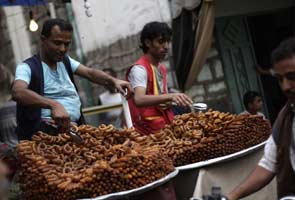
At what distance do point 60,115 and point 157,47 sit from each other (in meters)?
1.28

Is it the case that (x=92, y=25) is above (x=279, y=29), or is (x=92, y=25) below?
above

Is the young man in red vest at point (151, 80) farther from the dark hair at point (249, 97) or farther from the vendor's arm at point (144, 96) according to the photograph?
the dark hair at point (249, 97)

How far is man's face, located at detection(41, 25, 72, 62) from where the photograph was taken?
4086 millimetres

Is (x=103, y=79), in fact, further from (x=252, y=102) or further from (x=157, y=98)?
(x=252, y=102)

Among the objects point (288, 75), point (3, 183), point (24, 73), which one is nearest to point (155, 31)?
point (24, 73)

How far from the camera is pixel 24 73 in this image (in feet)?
13.3

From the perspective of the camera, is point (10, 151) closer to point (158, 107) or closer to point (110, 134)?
point (110, 134)

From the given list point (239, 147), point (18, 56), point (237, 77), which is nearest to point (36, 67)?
point (239, 147)

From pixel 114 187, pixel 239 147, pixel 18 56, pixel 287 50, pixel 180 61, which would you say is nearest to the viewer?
pixel 287 50

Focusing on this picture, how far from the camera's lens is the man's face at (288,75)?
8.95ft

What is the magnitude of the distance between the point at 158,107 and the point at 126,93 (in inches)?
17.4

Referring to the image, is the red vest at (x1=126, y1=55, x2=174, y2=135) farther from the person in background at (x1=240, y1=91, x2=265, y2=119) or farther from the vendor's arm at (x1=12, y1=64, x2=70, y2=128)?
the person in background at (x1=240, y1=91, x2=265, y2=119)

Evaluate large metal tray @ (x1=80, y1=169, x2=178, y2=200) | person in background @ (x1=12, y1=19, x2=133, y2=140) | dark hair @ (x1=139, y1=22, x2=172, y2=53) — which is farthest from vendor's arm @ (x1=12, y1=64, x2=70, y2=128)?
dark hair @ (x1=139, y1=22, x2=172, y2=53)

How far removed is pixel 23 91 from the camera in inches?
150
